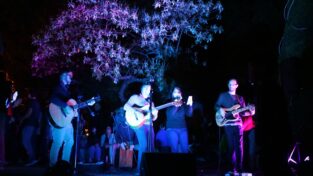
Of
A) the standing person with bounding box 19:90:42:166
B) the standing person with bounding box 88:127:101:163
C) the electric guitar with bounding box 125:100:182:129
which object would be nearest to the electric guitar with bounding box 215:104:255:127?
the electric guitar with bounding box 125:100:182:129

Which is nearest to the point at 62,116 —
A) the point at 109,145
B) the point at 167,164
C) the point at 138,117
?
the point at 138,117

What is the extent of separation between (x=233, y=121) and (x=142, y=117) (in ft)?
7.07

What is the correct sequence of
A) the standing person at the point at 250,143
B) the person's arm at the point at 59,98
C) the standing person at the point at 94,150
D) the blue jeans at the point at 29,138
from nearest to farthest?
the person's arm at the point at 59,98, the standing person at the point at 250,143, the blue jeans at the point at 29,138, the standing person at the point at 94,150

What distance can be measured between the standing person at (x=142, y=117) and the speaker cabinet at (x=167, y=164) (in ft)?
11.3

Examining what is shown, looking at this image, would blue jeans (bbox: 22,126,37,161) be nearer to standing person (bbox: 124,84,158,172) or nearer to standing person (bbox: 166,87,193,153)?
standing person (bbox: 124,84,158,172)

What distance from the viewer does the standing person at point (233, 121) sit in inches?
383

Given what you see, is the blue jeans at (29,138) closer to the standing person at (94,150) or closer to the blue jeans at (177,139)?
the standing person at (94,150)

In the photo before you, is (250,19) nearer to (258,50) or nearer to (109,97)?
(258,50)

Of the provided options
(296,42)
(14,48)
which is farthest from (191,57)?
(296,42)

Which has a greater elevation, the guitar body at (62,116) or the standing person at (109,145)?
the guitar body at (62,116)

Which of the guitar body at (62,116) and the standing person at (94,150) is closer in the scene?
the guitar body at (62,116)

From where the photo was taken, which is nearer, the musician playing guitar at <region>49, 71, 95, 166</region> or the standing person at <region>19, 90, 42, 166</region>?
the musician playing guitar at <region>49, 71, 95, 166</region>

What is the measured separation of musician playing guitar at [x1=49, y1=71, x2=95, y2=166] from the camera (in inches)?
356

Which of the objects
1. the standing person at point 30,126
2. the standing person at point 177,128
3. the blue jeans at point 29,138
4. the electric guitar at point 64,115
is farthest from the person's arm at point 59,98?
the blue jeans at point 29,138
